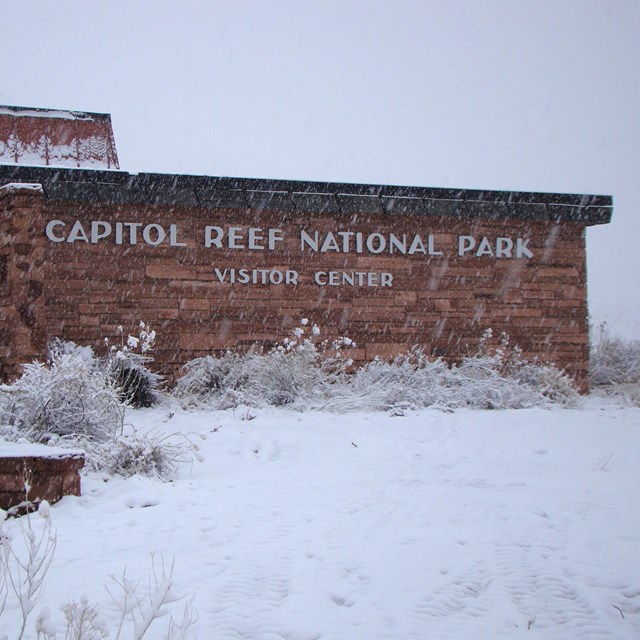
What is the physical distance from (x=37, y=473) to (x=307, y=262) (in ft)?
20.9

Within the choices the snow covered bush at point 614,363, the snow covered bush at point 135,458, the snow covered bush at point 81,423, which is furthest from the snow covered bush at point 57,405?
the snow covered bush at point 614,363

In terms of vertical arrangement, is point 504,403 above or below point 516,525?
above

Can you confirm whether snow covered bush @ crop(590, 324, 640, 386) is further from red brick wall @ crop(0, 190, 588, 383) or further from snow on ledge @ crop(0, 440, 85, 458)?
snow on ledge @ crop(0, 440, 85, 458)

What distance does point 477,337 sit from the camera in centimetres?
1051

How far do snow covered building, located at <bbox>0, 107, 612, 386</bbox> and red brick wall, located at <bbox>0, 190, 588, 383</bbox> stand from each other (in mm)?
18

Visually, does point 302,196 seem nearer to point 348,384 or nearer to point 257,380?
point 348,384

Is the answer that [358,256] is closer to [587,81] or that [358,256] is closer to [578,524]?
[578,524]

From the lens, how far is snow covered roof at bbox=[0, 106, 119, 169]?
11852 mm

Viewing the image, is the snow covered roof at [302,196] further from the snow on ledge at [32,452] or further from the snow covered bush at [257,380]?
the snow on ledge at [32,452]

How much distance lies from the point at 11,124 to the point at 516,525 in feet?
39.4

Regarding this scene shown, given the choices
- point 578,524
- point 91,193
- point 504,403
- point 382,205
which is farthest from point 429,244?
point 578,524

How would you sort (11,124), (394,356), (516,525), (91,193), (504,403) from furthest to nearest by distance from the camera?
(11,124), (394,356), (91,193), (504,403), (516,525)

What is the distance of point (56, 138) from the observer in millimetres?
12469

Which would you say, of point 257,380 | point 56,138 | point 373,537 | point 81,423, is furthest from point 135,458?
point 56,138
